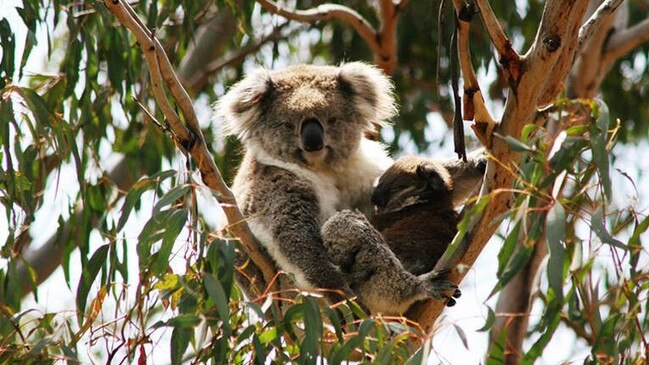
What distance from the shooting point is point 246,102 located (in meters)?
3.99

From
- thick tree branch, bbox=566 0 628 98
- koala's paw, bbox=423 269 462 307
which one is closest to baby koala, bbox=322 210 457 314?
koala's paw, bbox=423 269 462 307

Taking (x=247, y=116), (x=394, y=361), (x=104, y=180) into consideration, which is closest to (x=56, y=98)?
(x=104, y=180)

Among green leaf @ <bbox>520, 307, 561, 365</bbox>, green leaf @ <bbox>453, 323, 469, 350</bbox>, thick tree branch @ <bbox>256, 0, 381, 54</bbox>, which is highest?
thick tree branch @ <bbox>256, 0, 381, 54</bbox>

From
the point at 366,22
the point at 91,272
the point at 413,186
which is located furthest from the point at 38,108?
the point at 366,22

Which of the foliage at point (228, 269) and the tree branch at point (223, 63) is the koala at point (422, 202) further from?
the tree branch at point (223, 63)

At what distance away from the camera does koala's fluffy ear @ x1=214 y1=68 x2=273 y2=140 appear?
13.0 feet

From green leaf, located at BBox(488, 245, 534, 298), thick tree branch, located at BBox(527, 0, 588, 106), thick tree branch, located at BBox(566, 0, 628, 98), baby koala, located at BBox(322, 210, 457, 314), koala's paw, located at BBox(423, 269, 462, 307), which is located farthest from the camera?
thick tree branch, located at BBox(566, 0, 628, 98)

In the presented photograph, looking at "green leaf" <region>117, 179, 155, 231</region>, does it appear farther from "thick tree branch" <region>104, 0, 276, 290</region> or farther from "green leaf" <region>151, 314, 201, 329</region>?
"green leaf" <region>151, 314, 201, 329</region>

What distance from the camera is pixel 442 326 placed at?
2.22 meters

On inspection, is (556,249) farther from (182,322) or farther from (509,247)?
(182,322)

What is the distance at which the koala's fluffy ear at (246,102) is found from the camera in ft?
13.0

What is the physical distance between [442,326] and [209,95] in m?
4.83

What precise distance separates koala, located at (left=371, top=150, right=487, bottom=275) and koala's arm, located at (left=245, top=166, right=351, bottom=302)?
29 cm

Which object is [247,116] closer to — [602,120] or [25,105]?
[25,105]
